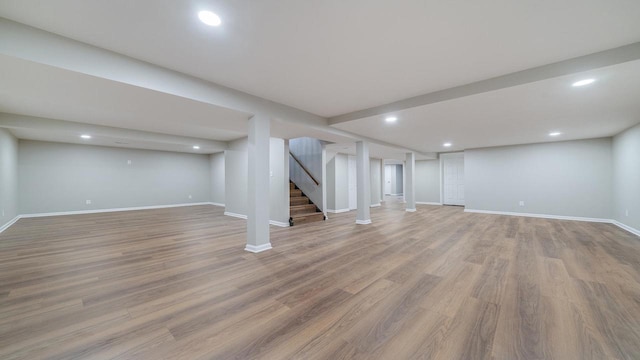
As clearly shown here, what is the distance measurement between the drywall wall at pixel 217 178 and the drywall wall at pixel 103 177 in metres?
0.38

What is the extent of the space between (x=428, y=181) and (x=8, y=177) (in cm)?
1374

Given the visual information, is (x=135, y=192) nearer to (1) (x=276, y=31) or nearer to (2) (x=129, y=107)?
(2) (x=129, y=107)

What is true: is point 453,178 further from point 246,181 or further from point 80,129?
point 80,129

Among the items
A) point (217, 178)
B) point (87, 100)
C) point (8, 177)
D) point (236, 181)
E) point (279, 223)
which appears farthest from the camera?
point (217, 178)

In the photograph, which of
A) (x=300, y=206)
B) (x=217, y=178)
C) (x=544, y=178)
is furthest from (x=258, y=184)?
(x=544, y=178)

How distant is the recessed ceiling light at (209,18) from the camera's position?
5.84 ft

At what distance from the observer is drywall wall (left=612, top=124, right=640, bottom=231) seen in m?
4.63

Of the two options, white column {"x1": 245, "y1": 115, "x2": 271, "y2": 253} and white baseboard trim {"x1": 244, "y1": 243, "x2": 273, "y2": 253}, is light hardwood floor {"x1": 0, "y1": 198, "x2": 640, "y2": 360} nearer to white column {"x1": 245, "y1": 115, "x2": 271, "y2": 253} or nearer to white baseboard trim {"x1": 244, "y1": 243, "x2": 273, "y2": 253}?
white baseboard trim {"x1": 244, "y1": 243, "x2": 273, "y2": 253}

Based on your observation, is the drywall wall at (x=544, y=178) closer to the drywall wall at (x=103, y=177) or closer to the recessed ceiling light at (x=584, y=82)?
the recessed ceiling light at (x=584, y=82)

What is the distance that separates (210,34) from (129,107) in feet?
6.38

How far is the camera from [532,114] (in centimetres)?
402

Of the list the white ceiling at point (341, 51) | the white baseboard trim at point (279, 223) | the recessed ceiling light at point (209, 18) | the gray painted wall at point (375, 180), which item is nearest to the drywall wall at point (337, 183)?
the gray painted wall at point (375, 180)

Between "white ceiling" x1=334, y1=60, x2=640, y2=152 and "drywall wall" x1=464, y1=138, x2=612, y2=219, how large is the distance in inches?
23.2

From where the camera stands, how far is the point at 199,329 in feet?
5.62
